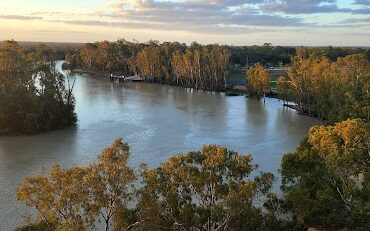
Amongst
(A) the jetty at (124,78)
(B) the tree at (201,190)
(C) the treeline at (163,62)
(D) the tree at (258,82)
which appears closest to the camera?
(B) the tree at (201,190)

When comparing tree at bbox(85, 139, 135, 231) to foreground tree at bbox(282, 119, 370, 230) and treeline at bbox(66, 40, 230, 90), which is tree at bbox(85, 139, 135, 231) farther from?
treeline at bbox(66, 40, 230, 90)

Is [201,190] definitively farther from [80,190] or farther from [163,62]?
[163,62]

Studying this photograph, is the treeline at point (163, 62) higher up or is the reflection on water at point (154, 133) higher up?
the treeline at point (163, 62)

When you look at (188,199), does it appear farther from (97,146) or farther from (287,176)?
(97,146)

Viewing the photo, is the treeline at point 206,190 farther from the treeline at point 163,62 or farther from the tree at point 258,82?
the treeline at point 163,62

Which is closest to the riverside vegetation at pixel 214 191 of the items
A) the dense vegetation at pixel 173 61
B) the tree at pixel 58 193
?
the tree at pixel 58 193

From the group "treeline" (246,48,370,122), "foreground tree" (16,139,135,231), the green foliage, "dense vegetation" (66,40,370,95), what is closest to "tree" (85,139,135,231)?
"foreground tree" (16,139,135,231)

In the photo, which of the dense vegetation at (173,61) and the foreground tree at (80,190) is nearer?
the foreground tree at (80,190)
